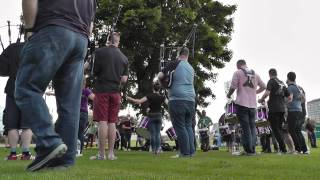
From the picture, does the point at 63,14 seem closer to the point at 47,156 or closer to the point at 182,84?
the point at 47,156

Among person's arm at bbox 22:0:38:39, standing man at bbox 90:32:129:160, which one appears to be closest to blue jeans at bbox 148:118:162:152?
standing man at bbox 90:32:129:160

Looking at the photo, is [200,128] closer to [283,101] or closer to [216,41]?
[283,101]

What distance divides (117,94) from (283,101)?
15.2 feet

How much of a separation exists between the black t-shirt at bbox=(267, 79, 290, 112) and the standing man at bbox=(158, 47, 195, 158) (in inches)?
99.0

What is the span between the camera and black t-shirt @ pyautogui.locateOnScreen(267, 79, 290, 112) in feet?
34.5

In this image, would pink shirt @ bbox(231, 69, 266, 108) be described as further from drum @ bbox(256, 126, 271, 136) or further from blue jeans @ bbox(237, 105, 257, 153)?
drum @ bbox(256, 126, 271, 136)

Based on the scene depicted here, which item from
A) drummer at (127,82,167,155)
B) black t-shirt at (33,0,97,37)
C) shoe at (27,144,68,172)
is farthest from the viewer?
drummer at (127,82,167,155)

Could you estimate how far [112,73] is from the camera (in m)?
7.62

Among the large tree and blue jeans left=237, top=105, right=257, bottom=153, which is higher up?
the large tree

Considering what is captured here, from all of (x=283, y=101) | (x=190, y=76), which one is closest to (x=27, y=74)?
(x=190, y=76)

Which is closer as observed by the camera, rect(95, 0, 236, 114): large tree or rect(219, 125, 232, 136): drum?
rect(219, 125, 232, 136): drum

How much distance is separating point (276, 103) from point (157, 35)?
21.2m

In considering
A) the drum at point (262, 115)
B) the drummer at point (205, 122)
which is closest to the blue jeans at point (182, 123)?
the drum at point (262, 115)

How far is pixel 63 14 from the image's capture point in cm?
410
